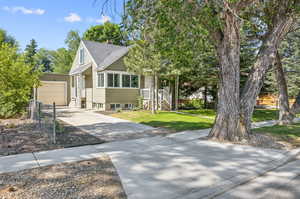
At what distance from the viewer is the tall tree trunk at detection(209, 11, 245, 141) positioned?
5.96 metres

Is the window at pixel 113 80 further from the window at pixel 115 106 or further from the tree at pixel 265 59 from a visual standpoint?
the tree at pixel 265 59

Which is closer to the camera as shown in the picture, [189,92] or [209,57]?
[209,57]

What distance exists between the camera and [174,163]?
4270 mm

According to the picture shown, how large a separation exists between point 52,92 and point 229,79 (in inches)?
730

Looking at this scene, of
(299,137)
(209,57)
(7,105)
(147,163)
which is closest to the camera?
(147,163)

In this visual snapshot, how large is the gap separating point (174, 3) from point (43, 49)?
55.0 metres

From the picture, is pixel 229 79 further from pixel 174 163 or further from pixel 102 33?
pixel 102 33

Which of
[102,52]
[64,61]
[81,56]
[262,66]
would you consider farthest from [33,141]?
[64,61]

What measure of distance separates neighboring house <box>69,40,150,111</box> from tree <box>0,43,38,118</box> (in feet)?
17.6

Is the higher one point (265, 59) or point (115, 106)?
point (265, 59)

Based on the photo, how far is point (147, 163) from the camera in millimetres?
4227

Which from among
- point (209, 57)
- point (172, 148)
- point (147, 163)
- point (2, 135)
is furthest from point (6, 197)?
point (209, 57)

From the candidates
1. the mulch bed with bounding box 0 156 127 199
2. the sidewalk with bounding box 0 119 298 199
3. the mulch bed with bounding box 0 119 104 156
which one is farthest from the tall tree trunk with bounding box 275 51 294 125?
the mulch bed with bounding box 0 156 127 199

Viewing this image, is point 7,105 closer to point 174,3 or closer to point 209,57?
point 174,3
